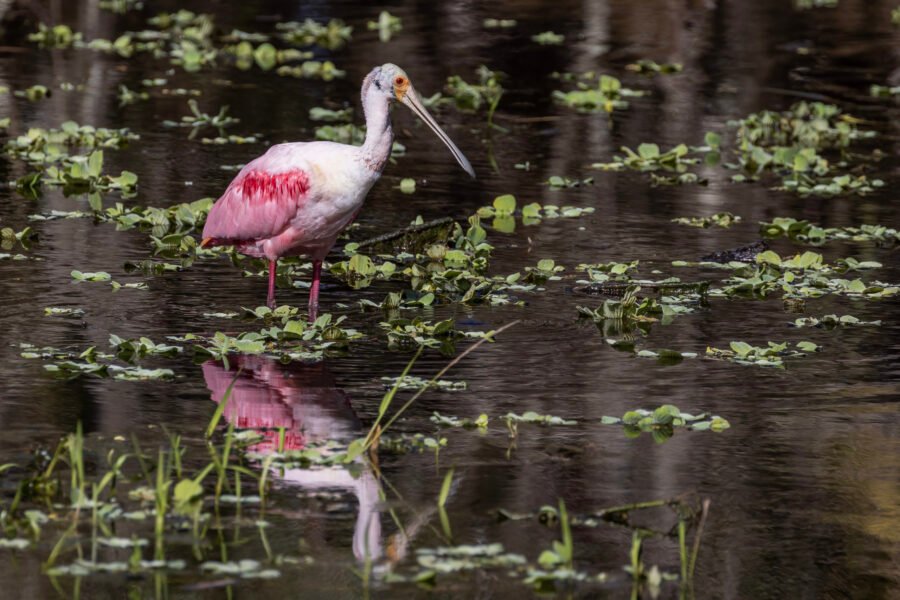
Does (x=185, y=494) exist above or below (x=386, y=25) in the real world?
below

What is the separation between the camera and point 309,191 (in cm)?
924

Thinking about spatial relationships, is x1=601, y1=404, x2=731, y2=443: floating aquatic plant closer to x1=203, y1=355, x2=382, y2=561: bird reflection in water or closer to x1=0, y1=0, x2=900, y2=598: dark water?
x1=0, y1=0, x2=900, y2=598: dark water

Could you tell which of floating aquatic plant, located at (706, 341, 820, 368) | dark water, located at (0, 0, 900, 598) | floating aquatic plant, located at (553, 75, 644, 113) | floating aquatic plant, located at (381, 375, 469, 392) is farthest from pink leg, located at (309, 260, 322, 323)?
floating aquatic plant, located at (553, 75, 644, 113)

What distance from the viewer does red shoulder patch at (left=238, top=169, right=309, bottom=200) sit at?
9258 millimetres

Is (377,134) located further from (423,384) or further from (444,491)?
(444,491)

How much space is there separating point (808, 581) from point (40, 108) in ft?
35.8

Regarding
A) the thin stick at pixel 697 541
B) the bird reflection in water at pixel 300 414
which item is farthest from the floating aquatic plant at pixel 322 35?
the thin stick at pixel 697 541

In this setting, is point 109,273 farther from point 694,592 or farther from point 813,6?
point 813,6

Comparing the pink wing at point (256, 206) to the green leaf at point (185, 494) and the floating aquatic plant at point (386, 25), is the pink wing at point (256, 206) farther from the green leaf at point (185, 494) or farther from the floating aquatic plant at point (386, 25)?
the floating aquatic plant at point (386, 25)

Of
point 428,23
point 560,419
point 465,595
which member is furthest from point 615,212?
point 428,23

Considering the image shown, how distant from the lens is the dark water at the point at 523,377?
612 centimetres

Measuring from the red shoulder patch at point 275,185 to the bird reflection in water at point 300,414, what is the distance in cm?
114

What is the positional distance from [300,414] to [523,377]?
1.21 metres

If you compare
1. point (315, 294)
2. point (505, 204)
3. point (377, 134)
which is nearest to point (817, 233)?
point (505, 204)
